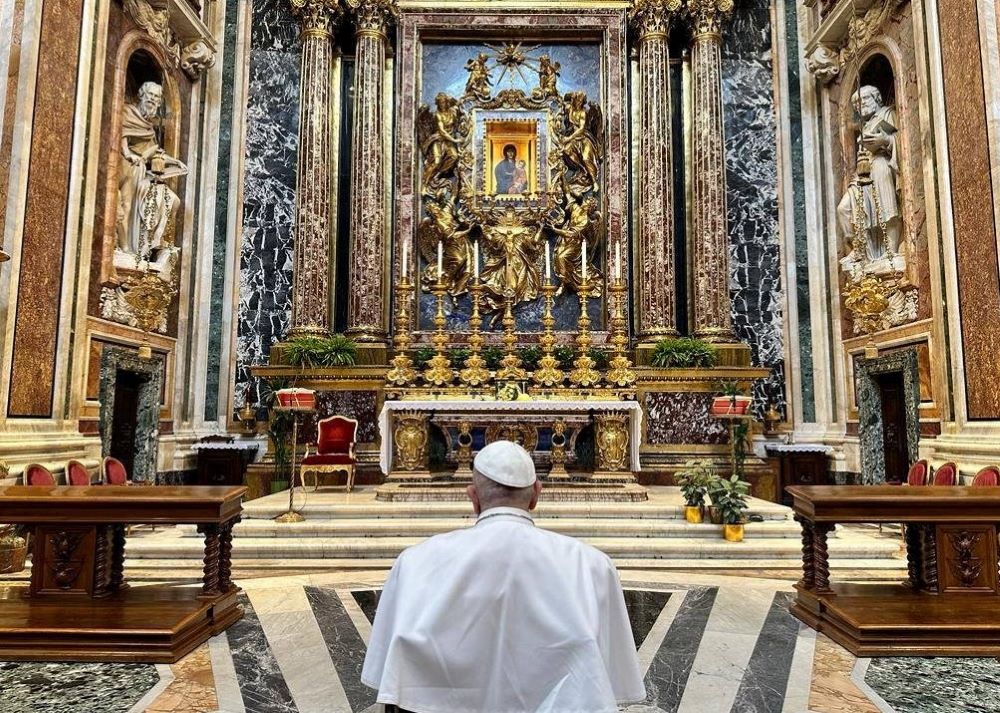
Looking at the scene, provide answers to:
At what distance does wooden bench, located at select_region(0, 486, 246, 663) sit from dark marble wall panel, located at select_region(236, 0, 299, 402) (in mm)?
6870

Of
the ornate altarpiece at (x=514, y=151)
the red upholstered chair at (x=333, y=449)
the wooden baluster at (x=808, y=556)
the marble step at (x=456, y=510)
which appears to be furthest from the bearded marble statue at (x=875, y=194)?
the red upholstered chair at (x=333, y=449)

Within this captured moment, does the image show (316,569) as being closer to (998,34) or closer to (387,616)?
(387,616)

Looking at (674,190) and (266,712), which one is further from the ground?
(674,190)

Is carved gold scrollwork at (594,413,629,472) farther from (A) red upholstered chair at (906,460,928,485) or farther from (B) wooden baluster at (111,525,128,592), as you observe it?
(B) wooden baluster at (111,525,128,592)

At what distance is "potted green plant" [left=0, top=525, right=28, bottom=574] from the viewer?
599cm

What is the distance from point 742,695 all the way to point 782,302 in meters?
9.21

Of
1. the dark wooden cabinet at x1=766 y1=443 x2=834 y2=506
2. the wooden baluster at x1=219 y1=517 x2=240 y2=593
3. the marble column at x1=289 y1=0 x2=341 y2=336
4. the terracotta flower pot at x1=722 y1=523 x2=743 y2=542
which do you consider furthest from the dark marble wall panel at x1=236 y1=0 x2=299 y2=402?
the dark wooden cabinet at x1=766 y1=443 x2=834 y2=506

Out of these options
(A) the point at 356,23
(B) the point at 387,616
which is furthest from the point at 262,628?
(A) the point at 356,23

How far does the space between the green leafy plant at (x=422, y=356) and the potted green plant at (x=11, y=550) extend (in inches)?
229

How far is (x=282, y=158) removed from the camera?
11906 millimetres

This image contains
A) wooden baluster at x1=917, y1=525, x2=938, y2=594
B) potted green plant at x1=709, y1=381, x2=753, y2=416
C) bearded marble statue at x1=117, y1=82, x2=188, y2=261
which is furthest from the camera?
bearded marble statue at x1=117, y1=82, x2=188, y2=261

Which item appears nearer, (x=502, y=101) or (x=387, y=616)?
(x=387, y=616)

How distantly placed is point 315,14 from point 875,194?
9.10 metres

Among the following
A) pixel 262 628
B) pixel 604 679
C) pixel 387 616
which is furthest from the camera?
pixel 262 628
